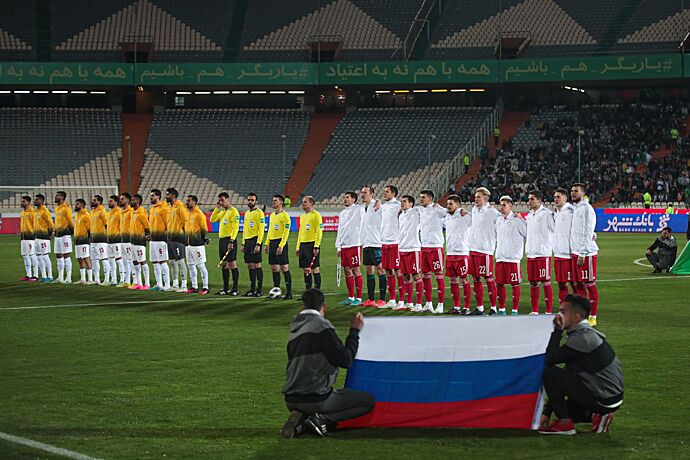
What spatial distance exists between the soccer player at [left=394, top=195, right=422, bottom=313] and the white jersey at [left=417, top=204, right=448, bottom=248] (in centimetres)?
21

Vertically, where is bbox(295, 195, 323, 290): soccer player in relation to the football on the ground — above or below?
above

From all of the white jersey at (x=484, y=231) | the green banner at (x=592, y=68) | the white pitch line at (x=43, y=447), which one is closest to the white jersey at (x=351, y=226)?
the white jersey at (x=484, y=231)

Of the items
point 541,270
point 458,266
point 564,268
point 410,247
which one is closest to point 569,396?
point 564,268

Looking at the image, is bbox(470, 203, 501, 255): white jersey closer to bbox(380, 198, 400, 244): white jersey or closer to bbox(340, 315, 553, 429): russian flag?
bbox(380, 198, 400, 244): white jersey

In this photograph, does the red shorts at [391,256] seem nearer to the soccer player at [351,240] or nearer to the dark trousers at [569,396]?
the soccer player at [351,240]

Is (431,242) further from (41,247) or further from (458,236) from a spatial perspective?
(41,247)

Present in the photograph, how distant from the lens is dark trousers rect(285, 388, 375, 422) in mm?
9414

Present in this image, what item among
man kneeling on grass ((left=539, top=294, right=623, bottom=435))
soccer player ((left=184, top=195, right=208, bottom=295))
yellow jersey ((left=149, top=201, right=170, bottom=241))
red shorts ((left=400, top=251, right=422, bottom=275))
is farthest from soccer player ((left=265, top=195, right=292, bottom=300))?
man kneeling on grass ((left=539, top=294, right=623, bottom=435))

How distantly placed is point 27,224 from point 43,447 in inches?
774

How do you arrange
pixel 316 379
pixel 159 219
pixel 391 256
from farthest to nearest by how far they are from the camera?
pixel 159 219 → pixel 391 256 → pixel 316 379

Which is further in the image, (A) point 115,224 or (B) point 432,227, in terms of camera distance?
(A) point 115,224

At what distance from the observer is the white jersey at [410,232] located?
66.3ft

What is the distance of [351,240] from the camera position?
71.1 feet

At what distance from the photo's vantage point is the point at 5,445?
909cm
